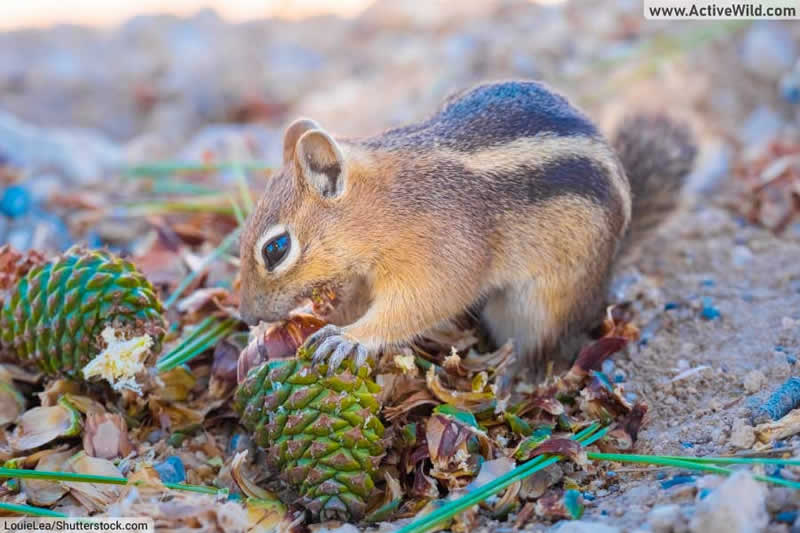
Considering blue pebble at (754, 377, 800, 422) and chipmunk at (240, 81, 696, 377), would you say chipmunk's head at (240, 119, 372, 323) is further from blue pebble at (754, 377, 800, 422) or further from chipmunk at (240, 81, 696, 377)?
blue pebble at (754, 377, 800, 422)

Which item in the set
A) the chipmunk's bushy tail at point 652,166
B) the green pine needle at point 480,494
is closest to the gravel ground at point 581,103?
the green pine needle at point 480,494

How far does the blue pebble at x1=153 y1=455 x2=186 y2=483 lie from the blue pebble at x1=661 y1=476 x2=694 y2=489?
1444mm

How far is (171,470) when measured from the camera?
260 centimetres

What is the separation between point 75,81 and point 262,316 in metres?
5.08

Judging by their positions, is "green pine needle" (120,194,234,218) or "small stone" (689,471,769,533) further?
"green pine needle" (120,194,234,218)

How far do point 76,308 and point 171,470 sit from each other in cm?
59

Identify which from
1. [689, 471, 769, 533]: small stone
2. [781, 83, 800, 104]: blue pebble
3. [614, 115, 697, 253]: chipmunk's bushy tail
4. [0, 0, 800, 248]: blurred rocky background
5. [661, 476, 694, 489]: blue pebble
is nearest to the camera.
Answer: [689, 471, 769, 533]: small stone

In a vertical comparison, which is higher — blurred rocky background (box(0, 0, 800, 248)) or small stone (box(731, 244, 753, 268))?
blurred rocky background (box(0, 0, 800, 248))

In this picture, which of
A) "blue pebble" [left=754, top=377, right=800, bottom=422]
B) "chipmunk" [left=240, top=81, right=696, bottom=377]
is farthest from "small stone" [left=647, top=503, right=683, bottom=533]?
"chipmunk" [left=240, top=81, right=696, bottom=377]

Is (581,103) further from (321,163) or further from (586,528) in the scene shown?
(586,528)

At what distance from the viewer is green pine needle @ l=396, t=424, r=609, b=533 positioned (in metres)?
2.17

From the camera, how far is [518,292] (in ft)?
10.8

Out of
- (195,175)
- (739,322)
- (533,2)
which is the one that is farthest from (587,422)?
(533,2)

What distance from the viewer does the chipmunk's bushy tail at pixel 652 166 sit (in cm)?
374
